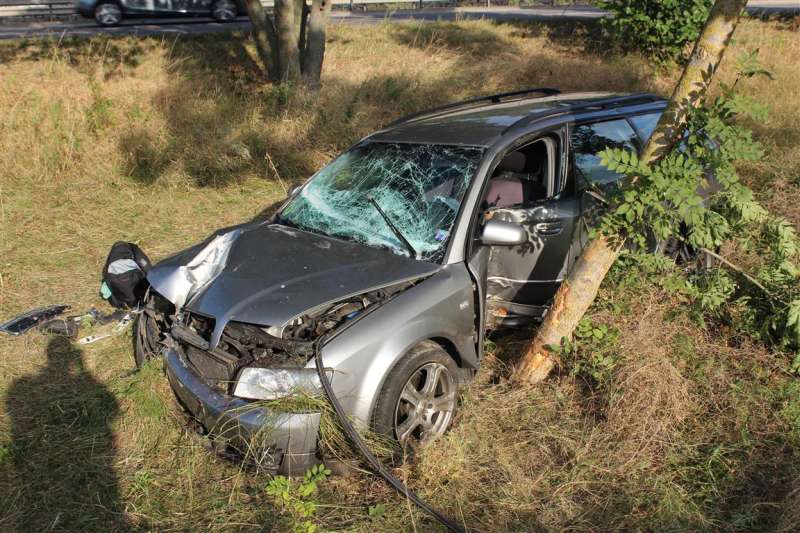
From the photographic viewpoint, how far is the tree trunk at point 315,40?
10.1 metres

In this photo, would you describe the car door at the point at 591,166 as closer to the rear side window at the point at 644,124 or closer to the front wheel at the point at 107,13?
the rear side window at the point at 644,124

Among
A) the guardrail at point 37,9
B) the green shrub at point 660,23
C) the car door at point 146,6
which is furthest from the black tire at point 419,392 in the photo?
the guardrail at point 37,9

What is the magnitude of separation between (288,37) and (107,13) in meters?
8.57

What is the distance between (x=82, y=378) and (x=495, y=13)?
55.4 feet

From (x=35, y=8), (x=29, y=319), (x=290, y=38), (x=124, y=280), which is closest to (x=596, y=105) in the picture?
(x=124, y=280)

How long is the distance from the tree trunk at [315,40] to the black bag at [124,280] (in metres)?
A: 5.77

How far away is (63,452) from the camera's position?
11.6 ft

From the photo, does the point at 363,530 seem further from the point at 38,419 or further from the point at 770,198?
the point at 770,198

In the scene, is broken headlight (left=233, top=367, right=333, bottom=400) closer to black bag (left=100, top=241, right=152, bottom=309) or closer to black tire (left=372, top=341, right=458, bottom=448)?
black tire (left=372, top=341, right=458, bottom=448)

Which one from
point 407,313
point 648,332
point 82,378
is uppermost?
point 407,313

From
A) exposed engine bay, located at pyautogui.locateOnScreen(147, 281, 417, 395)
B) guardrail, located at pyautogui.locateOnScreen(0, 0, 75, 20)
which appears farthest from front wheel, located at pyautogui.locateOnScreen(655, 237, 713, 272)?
guardrail, located at pyautogui.locateOnScreen(0, 0, 75, 20)

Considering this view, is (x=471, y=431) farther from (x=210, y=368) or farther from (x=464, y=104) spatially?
(x=464, y=104)

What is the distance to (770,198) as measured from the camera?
5680 mm

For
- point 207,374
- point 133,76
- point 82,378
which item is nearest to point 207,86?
point 133,76
